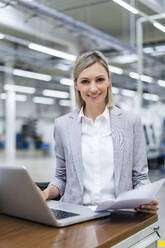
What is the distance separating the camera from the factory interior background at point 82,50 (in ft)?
24.7

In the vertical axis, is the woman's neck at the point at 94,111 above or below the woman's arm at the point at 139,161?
above

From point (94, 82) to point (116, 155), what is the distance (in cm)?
34

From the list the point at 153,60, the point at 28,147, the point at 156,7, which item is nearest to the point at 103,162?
the point at 156,7

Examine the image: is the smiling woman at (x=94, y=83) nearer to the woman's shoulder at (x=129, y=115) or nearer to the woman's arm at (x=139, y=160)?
the woman's shoulder at (x=129, y=115)

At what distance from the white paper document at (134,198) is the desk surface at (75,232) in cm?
5

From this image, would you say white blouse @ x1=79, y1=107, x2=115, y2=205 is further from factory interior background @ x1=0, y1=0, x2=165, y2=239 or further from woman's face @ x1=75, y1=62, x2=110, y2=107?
factory interior background @ x1=0, y1=0, x2=165, y2=239

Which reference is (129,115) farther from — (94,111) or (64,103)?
(64,103)

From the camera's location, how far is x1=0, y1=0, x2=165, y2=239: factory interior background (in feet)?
24.7

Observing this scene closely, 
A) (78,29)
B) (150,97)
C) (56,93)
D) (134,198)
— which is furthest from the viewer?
(56,93)

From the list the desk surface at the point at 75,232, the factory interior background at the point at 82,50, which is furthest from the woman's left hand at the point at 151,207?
the factory interior background at the point at 82,50

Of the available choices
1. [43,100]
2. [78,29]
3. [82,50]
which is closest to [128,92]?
[43,100]

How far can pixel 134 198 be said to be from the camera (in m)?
1.12

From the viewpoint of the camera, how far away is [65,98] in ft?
66.2

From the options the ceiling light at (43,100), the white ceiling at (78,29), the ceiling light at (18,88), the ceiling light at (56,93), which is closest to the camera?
the white ceiling at (78,29)
